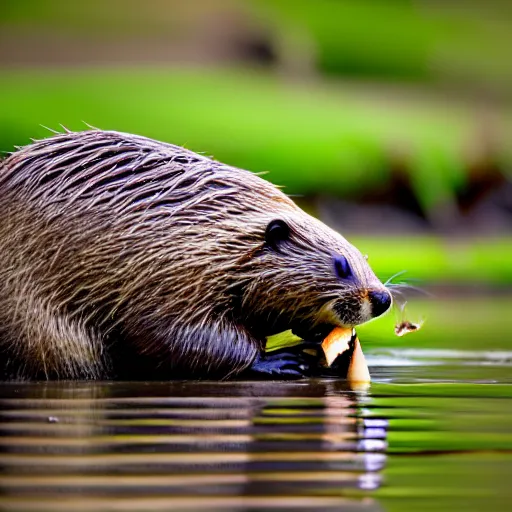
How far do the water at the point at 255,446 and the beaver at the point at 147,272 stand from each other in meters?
0.33

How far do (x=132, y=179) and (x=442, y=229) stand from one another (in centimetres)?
2249

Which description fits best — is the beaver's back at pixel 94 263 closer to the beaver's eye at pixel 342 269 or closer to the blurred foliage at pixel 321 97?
the beaver's eye at pixel 342 269

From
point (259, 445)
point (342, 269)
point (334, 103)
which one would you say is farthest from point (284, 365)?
point (334, 103)

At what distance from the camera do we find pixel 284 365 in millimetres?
8086

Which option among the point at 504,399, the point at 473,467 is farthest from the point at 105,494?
the point at 504,399

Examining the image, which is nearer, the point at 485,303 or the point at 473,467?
the point at 473,467

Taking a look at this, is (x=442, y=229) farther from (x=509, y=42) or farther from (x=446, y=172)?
(x=509, y=42)

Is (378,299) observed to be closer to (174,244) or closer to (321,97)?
(174,244)

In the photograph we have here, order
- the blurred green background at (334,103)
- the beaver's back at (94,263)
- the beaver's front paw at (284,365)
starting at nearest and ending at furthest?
the beaver's back at (94,263), the beaver's front paw at (284,365), the blurred green background at (334,103)

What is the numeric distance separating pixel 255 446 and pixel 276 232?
3.06 m

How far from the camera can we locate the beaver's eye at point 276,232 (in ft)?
26.8

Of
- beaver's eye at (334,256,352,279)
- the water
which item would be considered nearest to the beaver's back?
the water

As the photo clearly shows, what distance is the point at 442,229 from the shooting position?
30.1m

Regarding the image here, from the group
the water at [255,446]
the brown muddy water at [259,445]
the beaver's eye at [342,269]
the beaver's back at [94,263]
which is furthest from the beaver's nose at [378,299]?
the beaver's back at [94,263]
